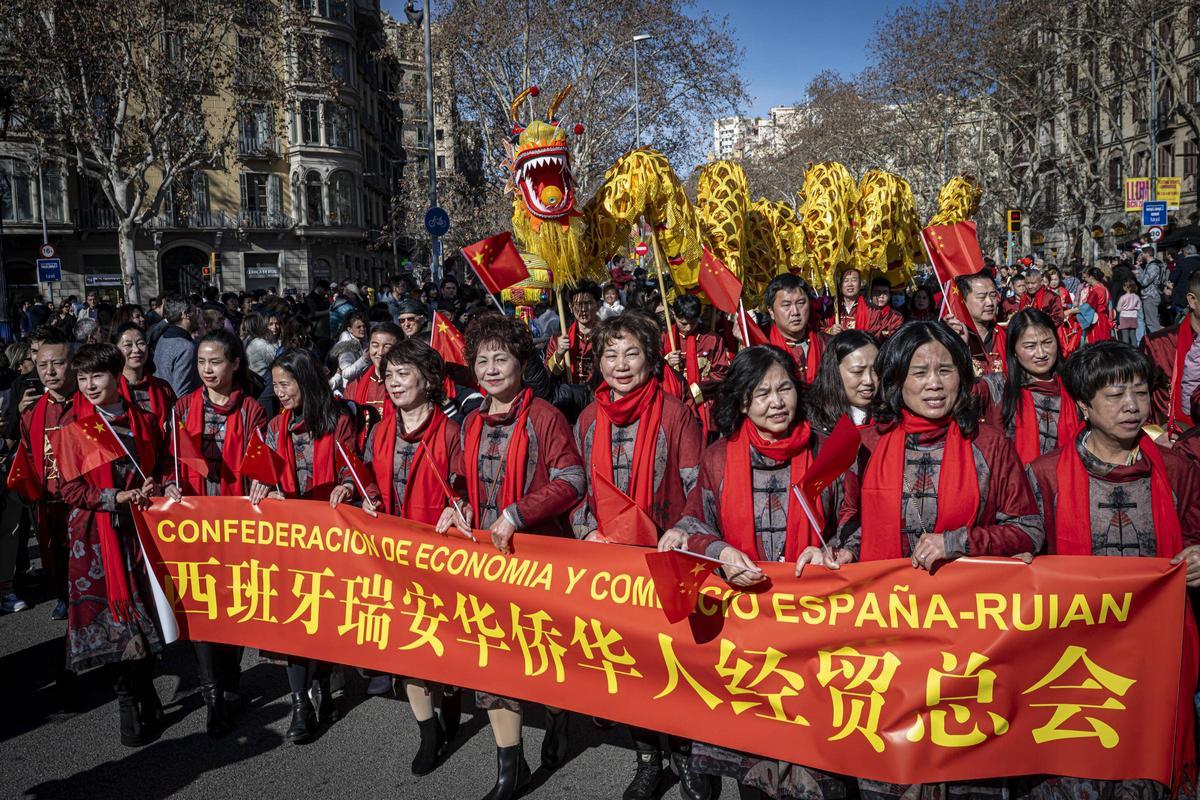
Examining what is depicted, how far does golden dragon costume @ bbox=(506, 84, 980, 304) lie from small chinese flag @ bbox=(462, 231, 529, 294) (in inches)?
13.1

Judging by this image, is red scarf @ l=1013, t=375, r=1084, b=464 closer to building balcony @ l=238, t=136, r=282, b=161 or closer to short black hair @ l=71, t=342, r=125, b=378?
short black hair @ l=71, t=342, r=125, b=378

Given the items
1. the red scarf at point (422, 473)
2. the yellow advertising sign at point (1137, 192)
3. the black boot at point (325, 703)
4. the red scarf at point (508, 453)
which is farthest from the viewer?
the yellow advertising sign at point (1137, 192)

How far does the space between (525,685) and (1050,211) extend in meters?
41.8

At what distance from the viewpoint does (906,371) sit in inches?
115

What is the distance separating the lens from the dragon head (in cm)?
643

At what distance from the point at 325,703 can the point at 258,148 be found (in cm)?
4056

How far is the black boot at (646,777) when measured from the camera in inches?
133

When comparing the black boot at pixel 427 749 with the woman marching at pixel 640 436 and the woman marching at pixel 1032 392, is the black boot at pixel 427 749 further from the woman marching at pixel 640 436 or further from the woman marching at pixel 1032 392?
the woman marching at pixel 1032 392

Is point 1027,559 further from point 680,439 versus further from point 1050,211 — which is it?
point 1050,211

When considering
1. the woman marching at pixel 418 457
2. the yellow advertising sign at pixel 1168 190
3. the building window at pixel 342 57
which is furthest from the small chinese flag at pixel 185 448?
the building window at pixel 342 57

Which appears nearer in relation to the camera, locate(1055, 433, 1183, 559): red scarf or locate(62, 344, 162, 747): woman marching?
locate(1055, 433, 1183, 559): red scarf

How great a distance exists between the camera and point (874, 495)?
9.57 feet

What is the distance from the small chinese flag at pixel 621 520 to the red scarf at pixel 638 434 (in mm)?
101

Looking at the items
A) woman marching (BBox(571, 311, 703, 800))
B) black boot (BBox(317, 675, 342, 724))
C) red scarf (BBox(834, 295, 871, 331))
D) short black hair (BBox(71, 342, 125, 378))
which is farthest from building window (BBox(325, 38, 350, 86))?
woman marching (BBox(571, 311, 703, 800))
